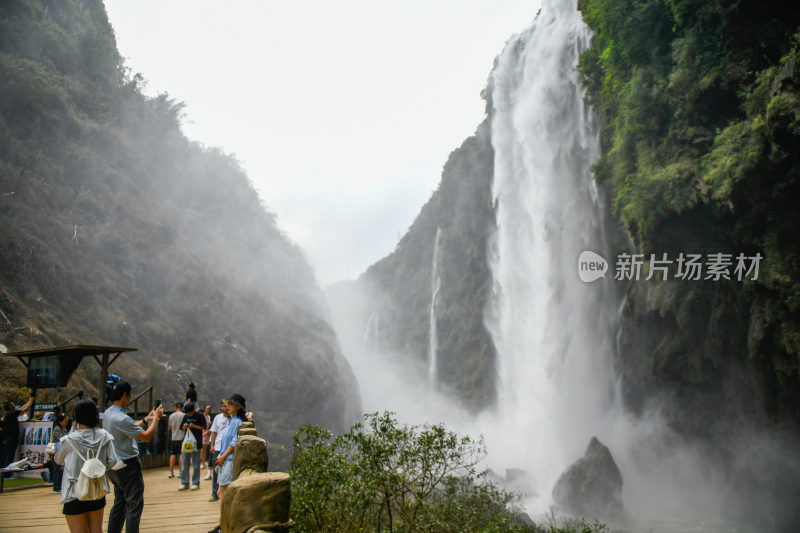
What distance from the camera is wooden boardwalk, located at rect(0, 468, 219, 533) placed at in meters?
6.23

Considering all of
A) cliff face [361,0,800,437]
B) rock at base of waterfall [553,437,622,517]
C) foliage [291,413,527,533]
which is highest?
cliff face [361,0,800,437]

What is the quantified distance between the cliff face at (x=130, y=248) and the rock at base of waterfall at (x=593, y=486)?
15.0m

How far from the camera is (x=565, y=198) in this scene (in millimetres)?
24406

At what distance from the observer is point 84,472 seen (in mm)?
4273

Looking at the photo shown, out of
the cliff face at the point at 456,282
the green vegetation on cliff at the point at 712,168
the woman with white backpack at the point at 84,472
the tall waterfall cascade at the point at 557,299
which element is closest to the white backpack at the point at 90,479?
the woman with white backpack at the point at 84,472

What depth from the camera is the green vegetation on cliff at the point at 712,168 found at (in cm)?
1220

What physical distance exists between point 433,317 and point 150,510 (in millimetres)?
42001

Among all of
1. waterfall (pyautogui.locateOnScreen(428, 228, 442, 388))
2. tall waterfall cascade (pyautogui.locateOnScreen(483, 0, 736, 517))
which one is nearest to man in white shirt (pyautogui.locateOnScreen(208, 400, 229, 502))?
tall waterfall cascade (pyautogui.locateOnScreen(483, 0, 736, 517))

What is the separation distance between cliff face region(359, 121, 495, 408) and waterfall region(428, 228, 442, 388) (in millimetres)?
725

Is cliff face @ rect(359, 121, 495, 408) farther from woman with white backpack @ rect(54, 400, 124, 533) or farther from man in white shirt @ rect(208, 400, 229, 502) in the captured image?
woman with white backpack @ rect(54, 400, 124, 533)

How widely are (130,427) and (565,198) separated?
2286cm

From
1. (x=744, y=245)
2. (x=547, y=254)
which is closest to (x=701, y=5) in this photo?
(x=744, y=245)

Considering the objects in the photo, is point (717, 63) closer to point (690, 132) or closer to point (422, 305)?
point (690, 132)

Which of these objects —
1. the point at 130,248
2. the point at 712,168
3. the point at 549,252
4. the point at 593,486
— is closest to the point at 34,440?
the point at 593,486
